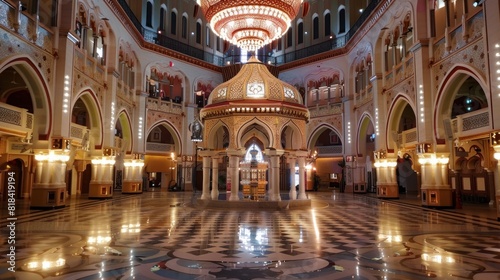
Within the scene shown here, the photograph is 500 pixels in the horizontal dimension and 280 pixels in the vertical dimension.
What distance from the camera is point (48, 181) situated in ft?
43.5

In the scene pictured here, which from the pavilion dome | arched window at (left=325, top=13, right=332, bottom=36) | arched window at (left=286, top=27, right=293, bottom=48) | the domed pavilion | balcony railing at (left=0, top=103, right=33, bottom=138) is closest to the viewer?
balcony railing at (left=0, top=103, right=33, bottom=138)

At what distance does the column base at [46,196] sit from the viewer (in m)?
13.0

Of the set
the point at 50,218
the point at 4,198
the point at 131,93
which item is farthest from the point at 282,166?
the point at 50,218

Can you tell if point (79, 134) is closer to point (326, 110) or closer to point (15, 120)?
point (15, 120)

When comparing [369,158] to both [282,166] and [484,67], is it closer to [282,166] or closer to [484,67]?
[282,166]

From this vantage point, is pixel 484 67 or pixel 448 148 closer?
pixel 484 67

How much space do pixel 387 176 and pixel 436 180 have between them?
4909 millimetres

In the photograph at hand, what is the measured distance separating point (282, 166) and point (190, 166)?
710 cm

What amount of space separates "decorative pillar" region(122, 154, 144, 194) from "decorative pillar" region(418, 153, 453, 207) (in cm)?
1586

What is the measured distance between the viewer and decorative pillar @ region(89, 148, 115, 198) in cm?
1811

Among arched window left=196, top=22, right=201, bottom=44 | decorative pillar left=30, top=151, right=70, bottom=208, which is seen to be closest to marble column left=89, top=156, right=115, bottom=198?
decorative pillar left=30, top=151, right=70, bottom=208

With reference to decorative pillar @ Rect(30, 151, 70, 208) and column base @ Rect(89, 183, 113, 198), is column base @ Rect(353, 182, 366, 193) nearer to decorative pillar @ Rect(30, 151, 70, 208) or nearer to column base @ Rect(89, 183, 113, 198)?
column base @ Rect(89, 183, 113, 198)

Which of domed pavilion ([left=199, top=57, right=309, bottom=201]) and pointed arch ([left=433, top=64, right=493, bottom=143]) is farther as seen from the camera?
domed pavilion ([left=199, top=57, right=309, bottom=201])

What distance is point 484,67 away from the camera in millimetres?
11227
